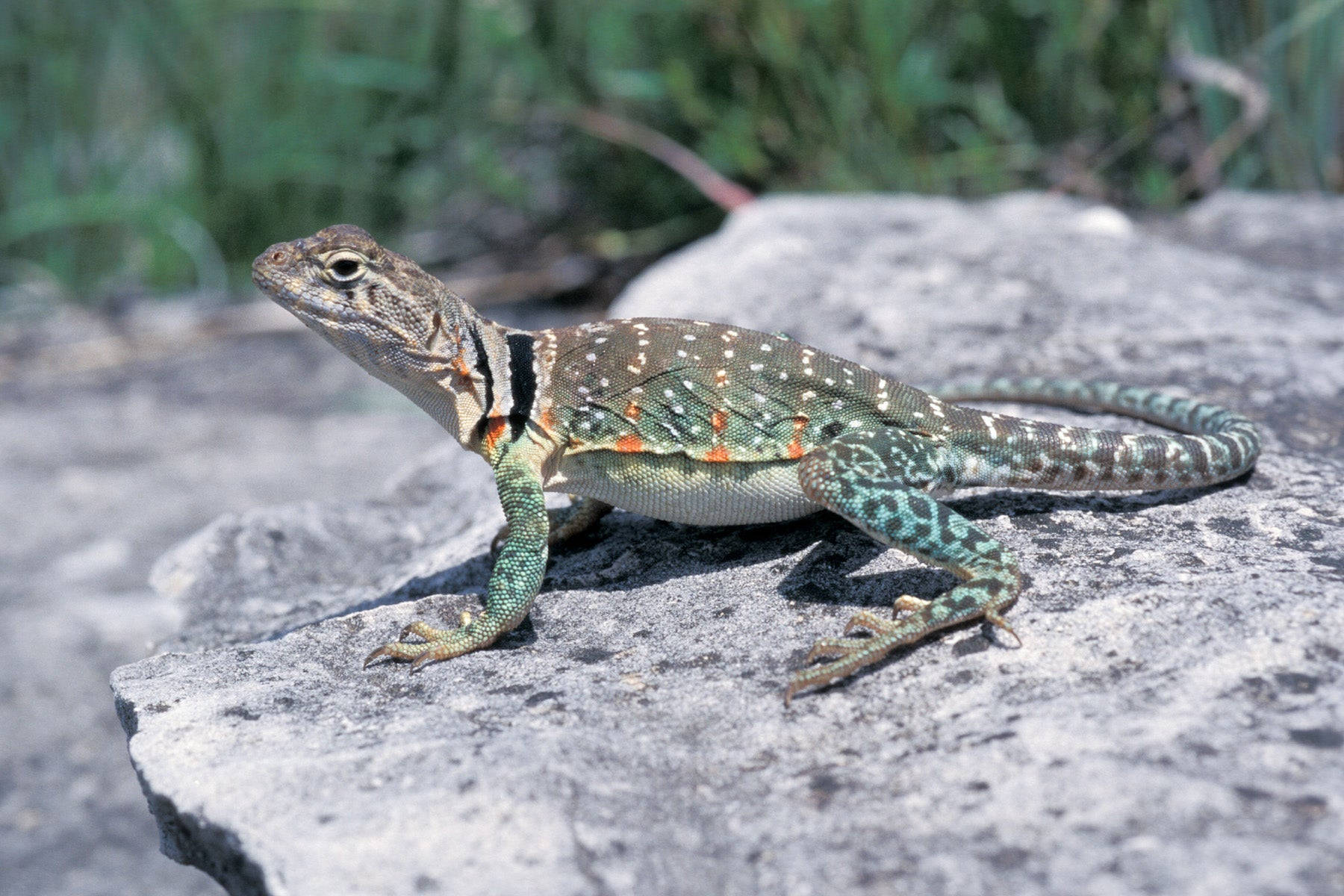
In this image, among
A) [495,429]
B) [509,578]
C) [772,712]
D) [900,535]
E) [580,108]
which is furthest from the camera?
[580,108]

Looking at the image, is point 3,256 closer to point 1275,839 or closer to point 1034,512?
point 1034,512

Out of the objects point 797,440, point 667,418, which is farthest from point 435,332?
point 797,440

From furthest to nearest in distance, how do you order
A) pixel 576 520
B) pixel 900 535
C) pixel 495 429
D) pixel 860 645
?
pixel 576 520 → pixel 495 429 → pixel 900 535 → pixel 860 645

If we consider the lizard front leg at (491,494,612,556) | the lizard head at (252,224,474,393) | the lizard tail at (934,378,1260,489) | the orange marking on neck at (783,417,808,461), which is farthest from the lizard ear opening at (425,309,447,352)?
the lizard tail at (934,378,1260,489)

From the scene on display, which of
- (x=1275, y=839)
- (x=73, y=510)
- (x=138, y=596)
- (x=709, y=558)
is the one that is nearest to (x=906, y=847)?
(x=1275, y=839)

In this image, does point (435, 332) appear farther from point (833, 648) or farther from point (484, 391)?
point (833, 648)

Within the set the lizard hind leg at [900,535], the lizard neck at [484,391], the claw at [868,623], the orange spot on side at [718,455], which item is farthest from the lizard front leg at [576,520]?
the claw at [868,623]

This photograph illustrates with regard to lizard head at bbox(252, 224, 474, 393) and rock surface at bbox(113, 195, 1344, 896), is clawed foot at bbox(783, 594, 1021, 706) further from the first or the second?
lizard head at bbox(252, 224, 474, 393)

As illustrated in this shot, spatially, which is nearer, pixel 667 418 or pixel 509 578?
pixel 509 578
